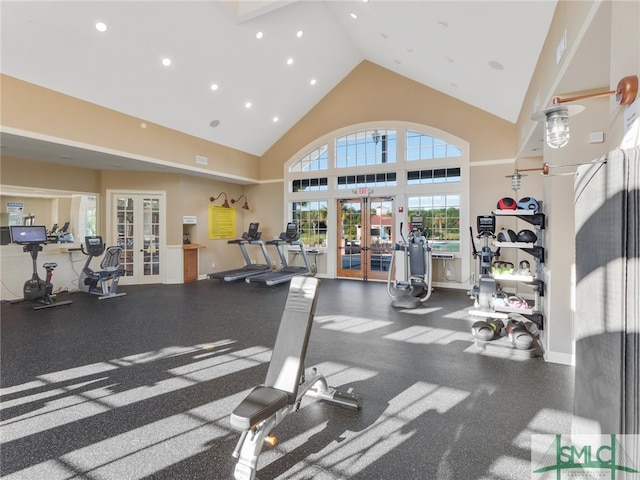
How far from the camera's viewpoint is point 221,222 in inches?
395

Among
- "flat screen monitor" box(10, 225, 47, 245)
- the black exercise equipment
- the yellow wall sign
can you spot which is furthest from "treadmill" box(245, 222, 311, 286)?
"flat screen monitor" box(10, 225, 47, 245)

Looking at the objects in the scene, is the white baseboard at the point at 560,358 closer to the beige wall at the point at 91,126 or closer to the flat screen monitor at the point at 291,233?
the flat screen monitor at the point at 291,233

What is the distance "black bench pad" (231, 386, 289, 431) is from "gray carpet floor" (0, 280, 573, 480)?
390 millimetres

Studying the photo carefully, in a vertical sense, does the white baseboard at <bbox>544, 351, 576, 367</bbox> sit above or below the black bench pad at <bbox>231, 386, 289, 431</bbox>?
below

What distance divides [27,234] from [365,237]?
7110 millimetres

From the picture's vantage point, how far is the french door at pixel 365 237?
29.0 feet

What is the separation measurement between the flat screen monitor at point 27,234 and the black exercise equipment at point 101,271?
71 cm

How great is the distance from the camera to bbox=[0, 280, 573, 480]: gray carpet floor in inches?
81.3

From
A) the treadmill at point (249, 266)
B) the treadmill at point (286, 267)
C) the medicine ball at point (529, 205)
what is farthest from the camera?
the treadmill at point (249, 266)

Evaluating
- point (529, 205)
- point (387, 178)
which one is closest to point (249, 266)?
point (387, 178)

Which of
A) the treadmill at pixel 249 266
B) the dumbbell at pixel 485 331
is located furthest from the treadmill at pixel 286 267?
the dumbbell at pixel 485 331

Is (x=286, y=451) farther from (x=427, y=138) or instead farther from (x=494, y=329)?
(x=427, y=138)

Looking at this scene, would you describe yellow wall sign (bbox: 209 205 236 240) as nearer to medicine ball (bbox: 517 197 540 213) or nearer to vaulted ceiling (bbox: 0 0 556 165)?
vaulted ceiling (bbox: 0 0 556 165)

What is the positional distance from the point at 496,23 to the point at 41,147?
7.31m
